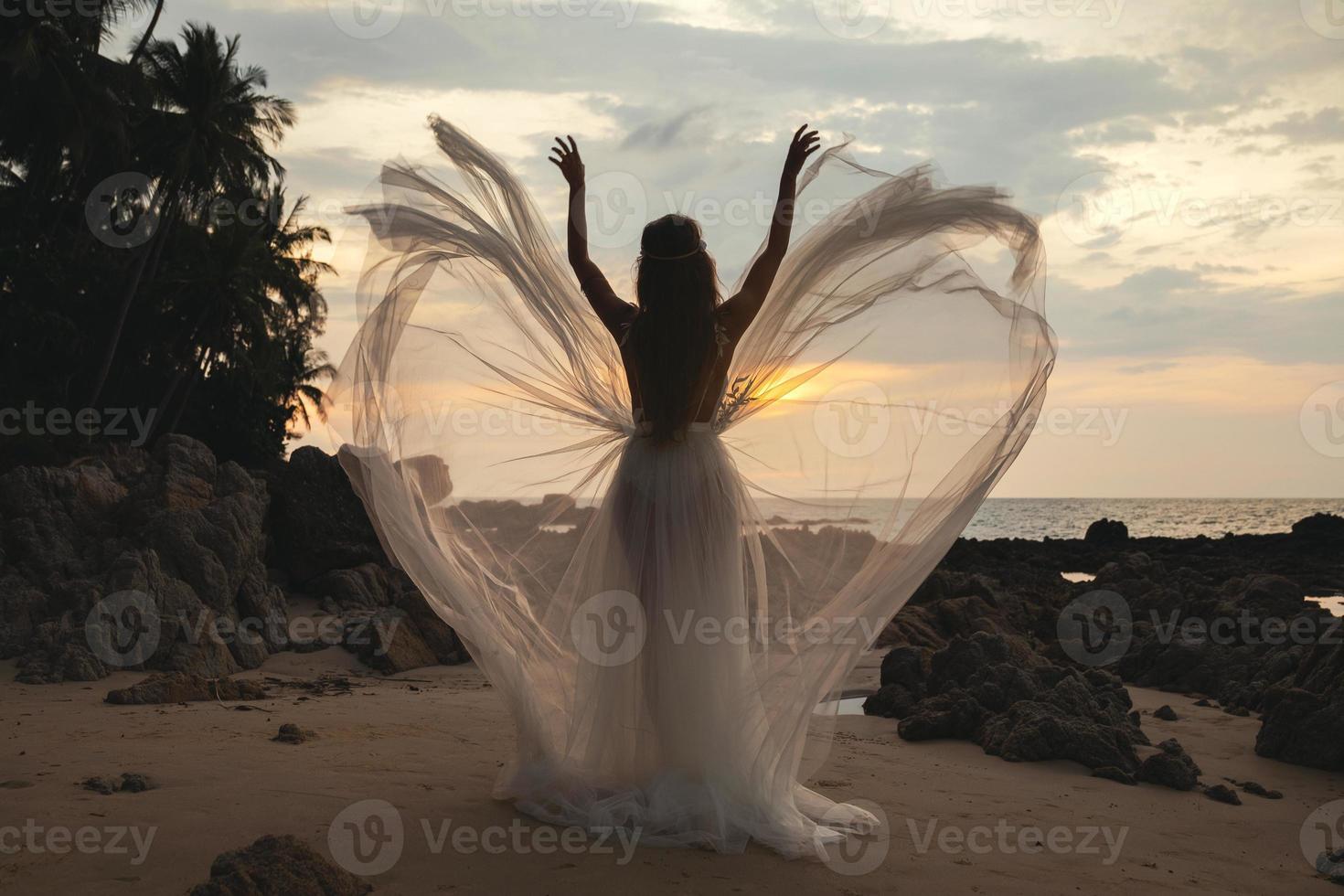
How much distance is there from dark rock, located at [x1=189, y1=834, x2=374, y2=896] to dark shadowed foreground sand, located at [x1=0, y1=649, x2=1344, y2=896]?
174 mm

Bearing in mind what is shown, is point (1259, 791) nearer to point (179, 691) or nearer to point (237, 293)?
point (179, 691)

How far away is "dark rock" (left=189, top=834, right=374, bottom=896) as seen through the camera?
2873 mm

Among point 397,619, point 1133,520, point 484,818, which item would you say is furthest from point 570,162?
point 1133,520

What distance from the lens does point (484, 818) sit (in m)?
3.89

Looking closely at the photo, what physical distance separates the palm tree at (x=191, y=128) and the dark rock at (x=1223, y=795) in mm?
27129

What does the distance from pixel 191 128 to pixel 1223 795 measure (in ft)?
96.2

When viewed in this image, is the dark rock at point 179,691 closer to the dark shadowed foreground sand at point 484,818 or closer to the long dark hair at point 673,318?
the dark shadowed foreground sand at point 484,818

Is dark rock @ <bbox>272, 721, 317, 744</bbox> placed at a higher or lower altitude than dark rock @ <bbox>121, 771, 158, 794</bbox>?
lower

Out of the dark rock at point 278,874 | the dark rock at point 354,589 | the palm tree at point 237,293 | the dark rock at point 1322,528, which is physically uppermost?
the palm tree at point 237,293

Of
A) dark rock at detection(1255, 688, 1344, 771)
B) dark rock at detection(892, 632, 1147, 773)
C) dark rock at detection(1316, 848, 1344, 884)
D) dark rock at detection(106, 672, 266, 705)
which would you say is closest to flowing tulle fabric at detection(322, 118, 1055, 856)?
dark rock at detection(1316, 848, 1344, 884)

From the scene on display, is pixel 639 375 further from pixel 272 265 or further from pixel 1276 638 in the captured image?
pixel 272 265

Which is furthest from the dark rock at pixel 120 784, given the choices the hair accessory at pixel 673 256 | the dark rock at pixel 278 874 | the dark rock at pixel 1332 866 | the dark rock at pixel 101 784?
the dark rock at pixel 1332 866

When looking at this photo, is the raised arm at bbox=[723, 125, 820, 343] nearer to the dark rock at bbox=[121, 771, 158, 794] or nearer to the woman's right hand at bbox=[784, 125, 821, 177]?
the woman's right hand at bbox=[784, 125, 821, 177]

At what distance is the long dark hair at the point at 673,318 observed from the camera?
4180mm
